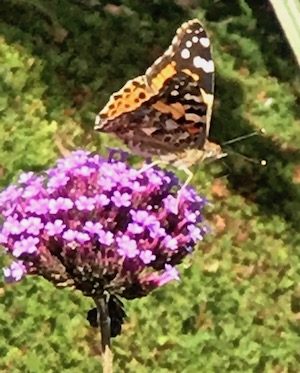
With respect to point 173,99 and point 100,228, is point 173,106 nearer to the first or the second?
point 173,99

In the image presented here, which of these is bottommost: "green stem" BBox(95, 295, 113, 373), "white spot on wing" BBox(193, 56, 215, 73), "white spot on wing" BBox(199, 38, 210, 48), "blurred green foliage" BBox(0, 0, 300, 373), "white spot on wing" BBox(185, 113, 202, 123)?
"blurred green foliage" BBox(0, 0, 300, 373)

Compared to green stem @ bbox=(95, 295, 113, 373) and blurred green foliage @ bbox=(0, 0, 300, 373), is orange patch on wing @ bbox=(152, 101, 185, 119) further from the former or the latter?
blurred green foliage @ bbox=(0, 0, 300, 373)

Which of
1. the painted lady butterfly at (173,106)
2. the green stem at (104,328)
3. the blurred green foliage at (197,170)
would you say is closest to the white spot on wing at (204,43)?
the painted lady butterfly at (173,106)

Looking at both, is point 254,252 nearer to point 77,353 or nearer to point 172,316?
point 172,316

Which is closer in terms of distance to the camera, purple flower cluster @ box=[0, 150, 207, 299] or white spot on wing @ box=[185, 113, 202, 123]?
purple flower cluster @ box=[0, 150, 207, 299]

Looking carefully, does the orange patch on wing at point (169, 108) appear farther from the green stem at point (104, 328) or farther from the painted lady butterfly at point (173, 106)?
the green stem at point (104, 328)

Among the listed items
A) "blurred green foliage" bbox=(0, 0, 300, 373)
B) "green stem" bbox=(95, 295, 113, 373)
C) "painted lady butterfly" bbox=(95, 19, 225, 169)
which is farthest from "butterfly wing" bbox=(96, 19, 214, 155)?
"blurred green foliage" bbox=(0, 0, 300, 373)

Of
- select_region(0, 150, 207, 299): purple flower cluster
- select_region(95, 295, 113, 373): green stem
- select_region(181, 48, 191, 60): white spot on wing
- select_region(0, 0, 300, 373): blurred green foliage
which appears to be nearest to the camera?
select_region(0, 150, 207, 299): purple flower cluster
